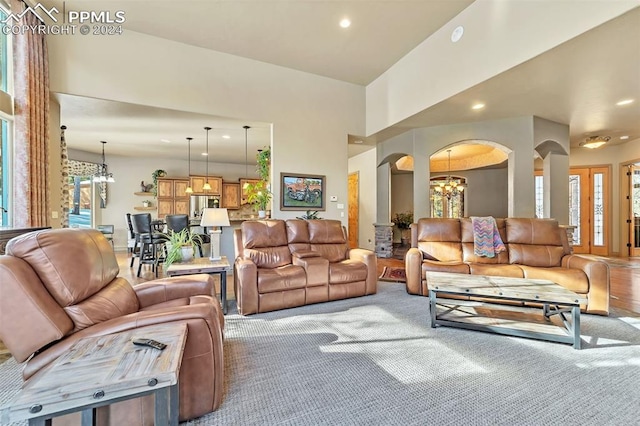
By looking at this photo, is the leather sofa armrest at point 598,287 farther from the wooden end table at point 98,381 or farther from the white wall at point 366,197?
the white wall at point 366,197

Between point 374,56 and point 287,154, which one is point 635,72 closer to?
point 374,56

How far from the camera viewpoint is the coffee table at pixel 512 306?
2.37 metres

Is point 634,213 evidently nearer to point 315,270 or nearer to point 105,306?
point 315,270

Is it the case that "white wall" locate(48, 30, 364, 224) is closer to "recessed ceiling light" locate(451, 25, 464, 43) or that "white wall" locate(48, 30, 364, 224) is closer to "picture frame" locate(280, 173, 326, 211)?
"picture frame" locate(280, 173, 326, 211)

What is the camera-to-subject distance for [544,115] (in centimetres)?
497

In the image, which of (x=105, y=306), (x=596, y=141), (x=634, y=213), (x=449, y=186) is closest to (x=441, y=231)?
(x=105, y=306)

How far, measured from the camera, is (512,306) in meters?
2.75

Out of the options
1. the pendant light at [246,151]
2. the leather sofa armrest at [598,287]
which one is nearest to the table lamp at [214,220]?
the pendant light at [246,151]

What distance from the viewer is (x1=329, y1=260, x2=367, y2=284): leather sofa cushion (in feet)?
11.9

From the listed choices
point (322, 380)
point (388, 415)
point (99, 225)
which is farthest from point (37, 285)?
point (99, 225)

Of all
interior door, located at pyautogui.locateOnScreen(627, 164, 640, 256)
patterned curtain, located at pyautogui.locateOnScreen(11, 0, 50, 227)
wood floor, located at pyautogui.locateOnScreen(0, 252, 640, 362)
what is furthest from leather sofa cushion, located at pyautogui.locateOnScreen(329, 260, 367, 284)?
interior door, located at pyautogui.locateOnScreen(627, 164, 640, 256)

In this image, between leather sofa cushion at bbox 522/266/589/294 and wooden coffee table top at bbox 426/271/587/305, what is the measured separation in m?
0.50

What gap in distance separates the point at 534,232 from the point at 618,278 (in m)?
2.53

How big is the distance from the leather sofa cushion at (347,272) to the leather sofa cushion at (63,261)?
2430mm
